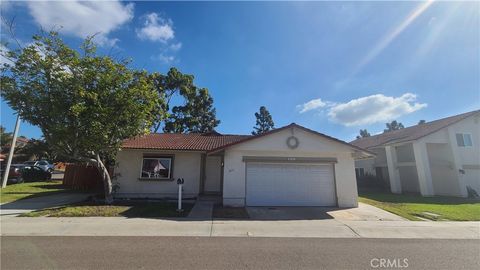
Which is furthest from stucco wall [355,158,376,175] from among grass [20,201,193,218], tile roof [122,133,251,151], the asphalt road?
grass [20,201,193,218]

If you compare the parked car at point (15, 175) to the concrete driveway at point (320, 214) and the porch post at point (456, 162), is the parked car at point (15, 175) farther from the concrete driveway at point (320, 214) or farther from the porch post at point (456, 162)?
the porch post at point (456, 162)

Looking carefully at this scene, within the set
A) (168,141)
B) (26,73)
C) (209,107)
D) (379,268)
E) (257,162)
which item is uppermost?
(209,107)

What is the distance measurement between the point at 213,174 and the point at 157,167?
11.4 ft

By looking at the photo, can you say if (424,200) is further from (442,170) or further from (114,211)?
(114,211)

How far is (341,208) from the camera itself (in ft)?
44.5

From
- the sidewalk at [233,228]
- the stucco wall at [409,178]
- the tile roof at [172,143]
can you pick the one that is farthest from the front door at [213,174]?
the stucco wall at [409,178]

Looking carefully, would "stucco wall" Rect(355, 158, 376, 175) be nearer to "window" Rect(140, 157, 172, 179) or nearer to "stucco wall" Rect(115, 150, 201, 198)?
"stucco wall" Rect(115, 150, 201, 198)

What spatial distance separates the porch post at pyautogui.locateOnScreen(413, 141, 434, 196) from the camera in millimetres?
20812

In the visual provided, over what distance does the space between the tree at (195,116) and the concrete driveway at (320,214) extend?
23.1 m

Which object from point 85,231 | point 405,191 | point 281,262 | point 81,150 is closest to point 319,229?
point 281,262

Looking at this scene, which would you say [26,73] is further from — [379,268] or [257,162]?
[379,268]

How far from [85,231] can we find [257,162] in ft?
27.6

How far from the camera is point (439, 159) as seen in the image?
894 inches

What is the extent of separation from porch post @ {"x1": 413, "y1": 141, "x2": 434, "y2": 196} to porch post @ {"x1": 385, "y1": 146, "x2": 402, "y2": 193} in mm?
1916
